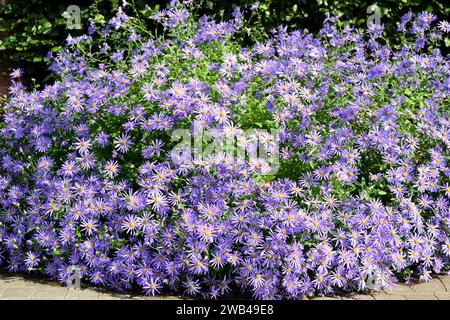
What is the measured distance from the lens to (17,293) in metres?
3.70

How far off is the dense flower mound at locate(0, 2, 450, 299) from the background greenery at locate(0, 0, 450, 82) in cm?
146

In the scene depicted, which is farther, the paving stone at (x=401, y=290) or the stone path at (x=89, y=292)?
the paving stone at (x=401, y=290)

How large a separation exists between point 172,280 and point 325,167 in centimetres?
118

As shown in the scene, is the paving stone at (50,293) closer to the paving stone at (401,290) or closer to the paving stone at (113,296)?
the paving stone at (113,296)

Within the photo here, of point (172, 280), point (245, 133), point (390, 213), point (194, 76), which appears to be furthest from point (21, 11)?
point (390, 213)

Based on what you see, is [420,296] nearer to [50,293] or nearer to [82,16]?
[50,293]

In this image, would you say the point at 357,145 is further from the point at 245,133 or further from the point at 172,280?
the point at 172,280

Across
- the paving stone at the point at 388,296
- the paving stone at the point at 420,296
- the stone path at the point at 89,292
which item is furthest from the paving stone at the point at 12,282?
the paving stone at the point at 420,296

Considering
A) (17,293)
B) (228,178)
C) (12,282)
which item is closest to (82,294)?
(17,293)

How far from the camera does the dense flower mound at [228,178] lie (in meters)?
3.68

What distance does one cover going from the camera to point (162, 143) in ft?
12.8

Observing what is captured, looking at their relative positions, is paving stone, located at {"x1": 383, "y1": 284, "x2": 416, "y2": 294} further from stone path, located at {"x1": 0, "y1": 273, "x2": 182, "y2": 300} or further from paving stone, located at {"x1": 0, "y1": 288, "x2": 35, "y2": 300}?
paving stone, located at {"x1": 0, "y1": 288, "x2": 35, "y2": 300}

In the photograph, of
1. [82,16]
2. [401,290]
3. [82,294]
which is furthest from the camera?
[82,16]

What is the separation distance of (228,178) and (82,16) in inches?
113
